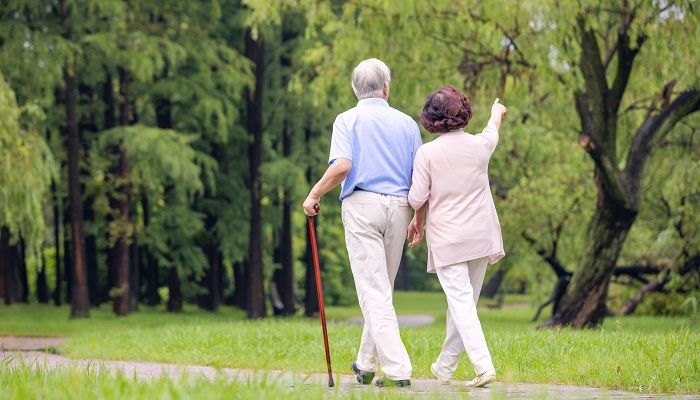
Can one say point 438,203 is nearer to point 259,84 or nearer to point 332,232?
point 259,84

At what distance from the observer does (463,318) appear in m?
6.33

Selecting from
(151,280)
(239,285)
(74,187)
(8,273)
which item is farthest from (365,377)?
(239,285)

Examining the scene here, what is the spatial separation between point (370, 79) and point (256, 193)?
61.7 ft

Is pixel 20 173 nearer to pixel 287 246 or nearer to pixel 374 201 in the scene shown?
pixel 374 201

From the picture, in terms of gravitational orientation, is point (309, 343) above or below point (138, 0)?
below

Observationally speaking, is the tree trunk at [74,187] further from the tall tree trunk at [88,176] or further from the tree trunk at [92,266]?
the tree trunk at [92,266]

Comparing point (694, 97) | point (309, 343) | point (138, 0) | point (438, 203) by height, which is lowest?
point (309, 343)

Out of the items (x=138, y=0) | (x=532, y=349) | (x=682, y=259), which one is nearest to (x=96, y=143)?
(x=138, y=0)

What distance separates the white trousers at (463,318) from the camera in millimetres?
6234

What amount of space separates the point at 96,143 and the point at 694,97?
15.1m

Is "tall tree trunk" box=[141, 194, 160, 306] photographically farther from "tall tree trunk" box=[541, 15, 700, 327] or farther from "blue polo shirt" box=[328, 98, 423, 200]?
"blue polo shirt" box=[328, 98, 423, 200]

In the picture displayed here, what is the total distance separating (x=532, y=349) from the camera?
27.7ft

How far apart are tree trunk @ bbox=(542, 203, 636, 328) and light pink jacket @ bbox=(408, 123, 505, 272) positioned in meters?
8.98

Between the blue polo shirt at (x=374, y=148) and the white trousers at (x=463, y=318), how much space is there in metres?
0.64
